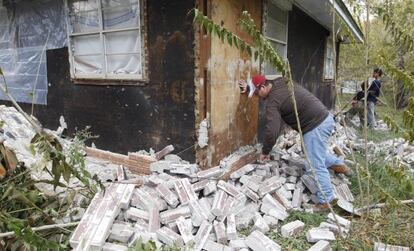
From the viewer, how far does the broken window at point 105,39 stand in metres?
4.22

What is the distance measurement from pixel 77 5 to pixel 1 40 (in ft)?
8.01

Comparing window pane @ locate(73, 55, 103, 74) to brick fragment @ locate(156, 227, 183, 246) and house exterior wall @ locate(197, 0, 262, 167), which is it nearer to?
house exterior wall @ locate(197, 0, 262, 167)

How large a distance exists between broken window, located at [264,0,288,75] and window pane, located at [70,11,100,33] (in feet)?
8.29

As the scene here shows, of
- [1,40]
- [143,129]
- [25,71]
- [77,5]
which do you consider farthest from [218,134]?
[1,40]

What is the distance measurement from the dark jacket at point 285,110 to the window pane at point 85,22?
2.59 m

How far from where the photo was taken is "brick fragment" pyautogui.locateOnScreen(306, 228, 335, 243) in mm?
3223

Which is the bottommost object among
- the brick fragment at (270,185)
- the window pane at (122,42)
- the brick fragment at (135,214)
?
the brick fragment at (135,214)

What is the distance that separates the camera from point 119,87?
14.6 feet

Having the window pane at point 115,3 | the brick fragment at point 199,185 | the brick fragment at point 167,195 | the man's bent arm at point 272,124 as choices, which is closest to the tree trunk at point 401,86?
the man's bent arm at point 272,124

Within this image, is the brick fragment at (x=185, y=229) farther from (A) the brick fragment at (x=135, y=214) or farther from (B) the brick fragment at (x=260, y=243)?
(B) the brick fragment at (x=260, y=243)

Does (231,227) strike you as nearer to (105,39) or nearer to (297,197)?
(297,197)

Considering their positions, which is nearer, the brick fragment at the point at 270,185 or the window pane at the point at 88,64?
the brick fragment at the point at 270,185

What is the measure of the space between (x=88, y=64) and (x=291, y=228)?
3.55 m

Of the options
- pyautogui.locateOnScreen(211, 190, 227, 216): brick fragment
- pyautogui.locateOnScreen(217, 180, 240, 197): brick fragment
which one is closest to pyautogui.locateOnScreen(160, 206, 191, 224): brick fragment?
pyautogui.locateOnScreen(211, 190, 227, 216): brick fragment
